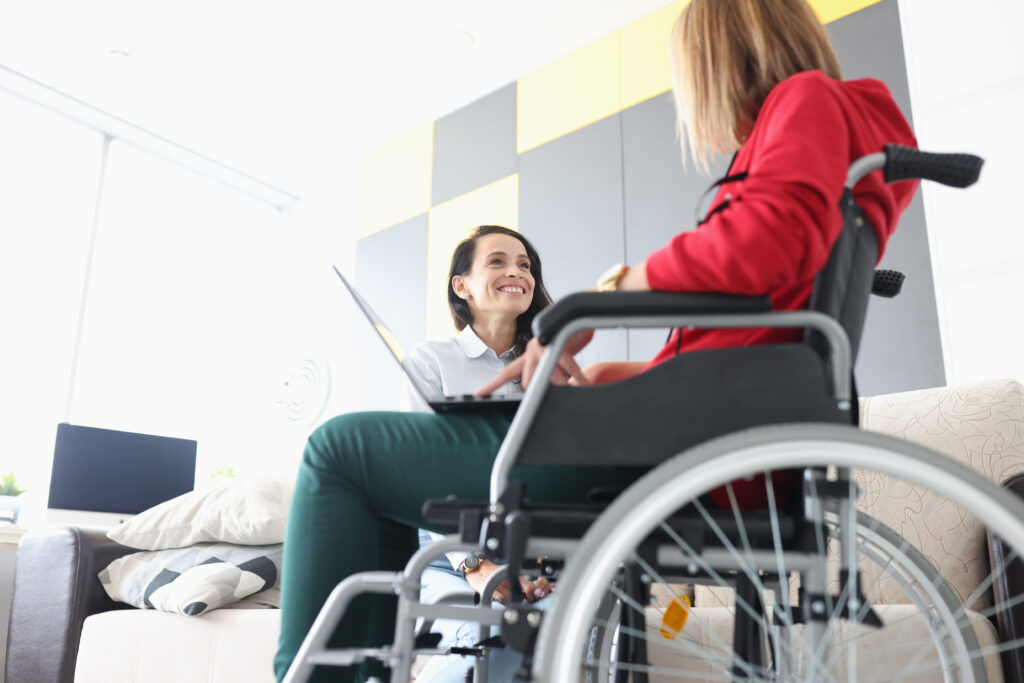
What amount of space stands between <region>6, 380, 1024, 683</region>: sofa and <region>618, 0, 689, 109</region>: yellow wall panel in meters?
1.80

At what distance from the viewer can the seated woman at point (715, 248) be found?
31.6 inches

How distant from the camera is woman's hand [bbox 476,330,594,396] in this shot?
894 millimetres

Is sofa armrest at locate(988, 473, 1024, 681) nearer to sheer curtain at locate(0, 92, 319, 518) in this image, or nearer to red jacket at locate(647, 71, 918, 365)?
red jacket at locate(647, 71, 918, 365)

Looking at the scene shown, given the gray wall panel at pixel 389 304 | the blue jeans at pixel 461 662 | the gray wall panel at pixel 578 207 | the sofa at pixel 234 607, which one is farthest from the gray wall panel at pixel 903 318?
the gray wall panel at pixel 389 304

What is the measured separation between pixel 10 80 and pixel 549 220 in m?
2.61

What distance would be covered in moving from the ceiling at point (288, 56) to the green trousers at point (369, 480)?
2.70 meters

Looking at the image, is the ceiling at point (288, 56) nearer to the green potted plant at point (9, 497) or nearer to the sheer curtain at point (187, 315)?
the sheer curtain at point (187, 315)

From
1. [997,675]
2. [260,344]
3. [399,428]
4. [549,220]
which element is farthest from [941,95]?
[260,344]

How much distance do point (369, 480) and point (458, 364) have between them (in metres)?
0.99

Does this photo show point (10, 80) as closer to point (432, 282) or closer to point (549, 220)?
point (432, 282)

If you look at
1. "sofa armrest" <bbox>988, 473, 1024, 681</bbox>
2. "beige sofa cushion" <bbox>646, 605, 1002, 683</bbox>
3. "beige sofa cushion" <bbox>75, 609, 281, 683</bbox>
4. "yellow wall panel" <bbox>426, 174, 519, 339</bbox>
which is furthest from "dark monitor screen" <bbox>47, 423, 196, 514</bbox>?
"sofa armrest" <bbox>988, 473, 1024, 681</bbox>

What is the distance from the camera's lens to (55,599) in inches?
84.7

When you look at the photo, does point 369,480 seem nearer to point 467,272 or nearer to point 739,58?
point 739,58

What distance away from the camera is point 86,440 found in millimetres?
3025
